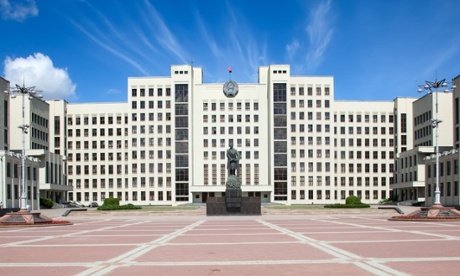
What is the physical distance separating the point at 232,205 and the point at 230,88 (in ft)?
188

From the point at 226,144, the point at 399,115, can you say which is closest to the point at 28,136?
the point at 226,144

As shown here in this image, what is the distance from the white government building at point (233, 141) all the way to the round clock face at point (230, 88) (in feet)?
0.65

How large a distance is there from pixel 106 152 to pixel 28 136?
58.4 feet

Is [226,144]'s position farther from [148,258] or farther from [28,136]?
[148,258]

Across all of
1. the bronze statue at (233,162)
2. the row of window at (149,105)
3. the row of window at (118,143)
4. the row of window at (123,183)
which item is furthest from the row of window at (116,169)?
the bronze statue at (233,162)

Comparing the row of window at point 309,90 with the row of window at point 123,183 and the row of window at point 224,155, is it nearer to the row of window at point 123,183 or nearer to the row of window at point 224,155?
the row of window at point 224,155

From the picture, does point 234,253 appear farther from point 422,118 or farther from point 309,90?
point 309,90

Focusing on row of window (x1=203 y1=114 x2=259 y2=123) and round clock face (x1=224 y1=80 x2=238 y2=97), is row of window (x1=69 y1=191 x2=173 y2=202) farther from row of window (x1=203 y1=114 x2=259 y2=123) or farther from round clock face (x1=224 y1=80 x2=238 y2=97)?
round clock face (x1=224 y1=80 x2=238 y2=97)

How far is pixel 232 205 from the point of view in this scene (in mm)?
46062

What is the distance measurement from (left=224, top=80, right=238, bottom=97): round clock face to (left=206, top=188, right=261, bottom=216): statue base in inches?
2221

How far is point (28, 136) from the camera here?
9050 centimetres

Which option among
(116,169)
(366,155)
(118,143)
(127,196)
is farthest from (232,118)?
(366,155)

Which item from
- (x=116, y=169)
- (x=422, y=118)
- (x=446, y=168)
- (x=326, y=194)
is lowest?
(x=326, y=194)

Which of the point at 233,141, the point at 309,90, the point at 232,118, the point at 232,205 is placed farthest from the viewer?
the point at 232,118
